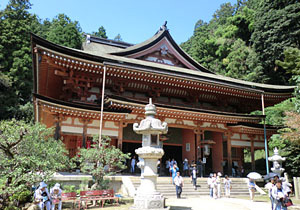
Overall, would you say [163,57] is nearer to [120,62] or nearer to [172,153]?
[120,62]

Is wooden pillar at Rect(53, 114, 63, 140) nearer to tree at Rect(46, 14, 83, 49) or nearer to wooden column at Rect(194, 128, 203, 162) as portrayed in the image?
wooden column at Rect(194, 128, 203, 162)

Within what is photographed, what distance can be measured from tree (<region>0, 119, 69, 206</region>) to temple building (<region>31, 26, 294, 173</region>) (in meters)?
4.50

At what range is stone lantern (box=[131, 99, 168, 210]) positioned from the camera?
8.44 m

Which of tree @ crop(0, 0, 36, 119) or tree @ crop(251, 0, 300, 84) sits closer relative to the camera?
tree @ crop(251, 0, 300, 84)

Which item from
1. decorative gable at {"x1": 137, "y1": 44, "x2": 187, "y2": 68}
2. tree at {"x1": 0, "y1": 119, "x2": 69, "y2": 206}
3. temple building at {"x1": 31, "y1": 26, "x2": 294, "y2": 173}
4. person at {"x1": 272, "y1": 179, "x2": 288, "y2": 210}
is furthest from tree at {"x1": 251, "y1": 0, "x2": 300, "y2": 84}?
tree at {"x1": 0, "y1": 119, "x2": 69, "y2": 206}

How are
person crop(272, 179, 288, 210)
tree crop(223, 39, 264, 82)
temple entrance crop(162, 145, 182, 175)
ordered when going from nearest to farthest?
person crop(272, 179, 288, 210), temple entrance crop(162, 145, 182, 175), tree crop(223, 39, 264, 82)

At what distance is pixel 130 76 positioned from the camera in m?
15.9

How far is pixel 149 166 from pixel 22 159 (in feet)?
13.7

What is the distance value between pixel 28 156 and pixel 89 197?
2882 millimetres

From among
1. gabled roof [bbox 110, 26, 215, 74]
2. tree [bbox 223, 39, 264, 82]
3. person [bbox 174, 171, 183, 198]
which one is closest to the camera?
person [bbox 174, 171, 183, 198]

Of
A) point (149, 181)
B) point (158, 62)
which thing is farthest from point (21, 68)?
point (149, 181)

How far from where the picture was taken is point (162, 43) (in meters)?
21.1

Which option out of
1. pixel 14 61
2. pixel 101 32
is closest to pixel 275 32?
pixel 14 61

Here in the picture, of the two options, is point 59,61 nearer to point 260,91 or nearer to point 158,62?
point 158,62
